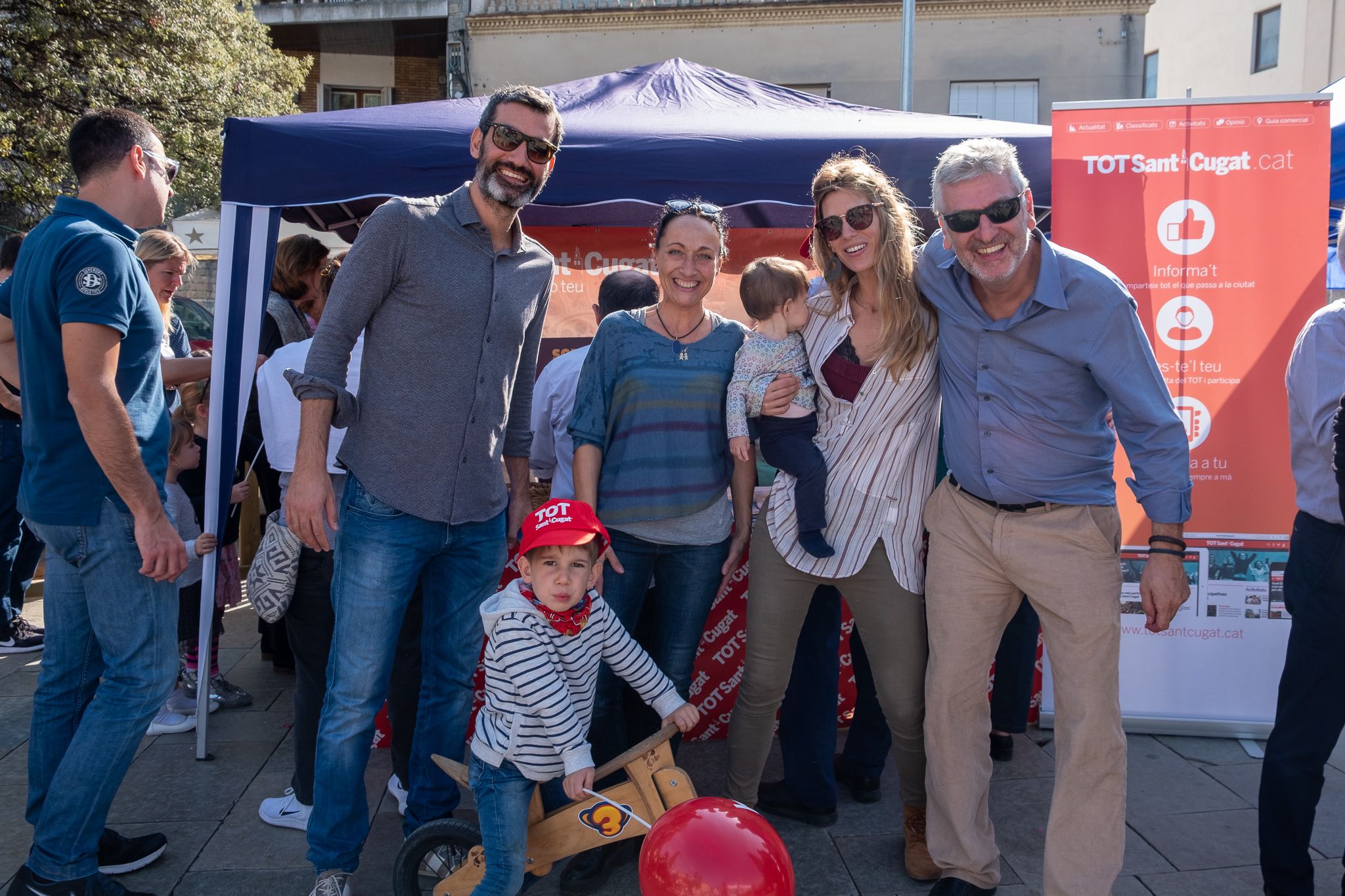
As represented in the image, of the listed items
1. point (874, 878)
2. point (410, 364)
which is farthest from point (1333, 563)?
point (410, 364)

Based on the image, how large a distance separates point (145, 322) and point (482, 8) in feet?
49.9

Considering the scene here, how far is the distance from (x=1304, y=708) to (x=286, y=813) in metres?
3.02

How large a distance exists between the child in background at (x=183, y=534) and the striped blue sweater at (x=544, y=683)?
6.47 ft

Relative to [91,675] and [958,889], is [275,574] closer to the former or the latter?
[91,675]

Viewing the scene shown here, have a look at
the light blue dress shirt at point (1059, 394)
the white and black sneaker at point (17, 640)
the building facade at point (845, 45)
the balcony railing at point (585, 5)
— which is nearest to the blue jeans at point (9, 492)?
the white and black sneaker at point (17, 640)

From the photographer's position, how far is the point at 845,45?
51.1 feet

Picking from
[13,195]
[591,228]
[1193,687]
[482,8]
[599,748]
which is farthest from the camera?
[482,8]

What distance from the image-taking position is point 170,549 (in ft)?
8.39

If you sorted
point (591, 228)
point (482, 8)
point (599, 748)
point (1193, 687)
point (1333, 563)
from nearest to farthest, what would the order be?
point (1333, 563), point (599, 748), point (1193, 687), point (591, 228), point (482, 8)

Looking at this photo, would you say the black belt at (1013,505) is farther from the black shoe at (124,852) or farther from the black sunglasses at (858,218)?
the black shoe at (124,852)

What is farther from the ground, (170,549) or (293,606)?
(170,549)

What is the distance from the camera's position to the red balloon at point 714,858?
109cm

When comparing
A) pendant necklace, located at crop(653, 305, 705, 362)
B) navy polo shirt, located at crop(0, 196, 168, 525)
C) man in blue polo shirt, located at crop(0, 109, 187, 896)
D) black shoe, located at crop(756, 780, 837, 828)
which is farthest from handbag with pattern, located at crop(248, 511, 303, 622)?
black shoe, located at crop(756, 780, 837, 828)

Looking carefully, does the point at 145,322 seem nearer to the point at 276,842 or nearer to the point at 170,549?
the point at 170,549
